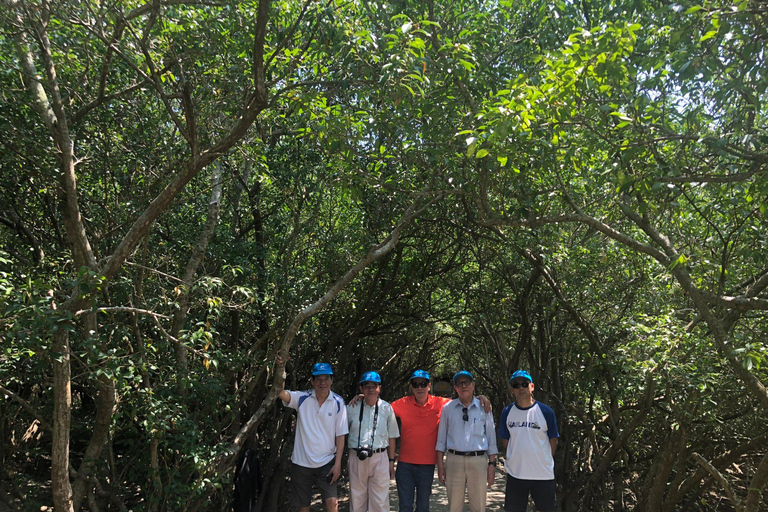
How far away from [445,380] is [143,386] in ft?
12.0

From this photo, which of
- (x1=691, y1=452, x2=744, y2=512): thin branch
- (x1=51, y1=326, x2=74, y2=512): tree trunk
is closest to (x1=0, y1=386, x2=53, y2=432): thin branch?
(x1=51, y1=326, x2=74, y2=512): tree trunk

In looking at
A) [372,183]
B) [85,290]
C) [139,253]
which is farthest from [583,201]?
[85,290]

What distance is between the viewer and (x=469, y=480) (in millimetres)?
5344

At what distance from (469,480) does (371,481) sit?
993 millimetres

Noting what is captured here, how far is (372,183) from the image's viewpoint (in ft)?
19.1

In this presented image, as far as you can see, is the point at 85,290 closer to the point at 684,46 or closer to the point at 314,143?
the point at 314,143

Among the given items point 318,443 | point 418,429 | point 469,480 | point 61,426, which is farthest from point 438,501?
point 61,426

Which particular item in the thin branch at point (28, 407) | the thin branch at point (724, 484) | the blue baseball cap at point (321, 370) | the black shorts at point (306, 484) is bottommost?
the black shorts at point (306, 484)

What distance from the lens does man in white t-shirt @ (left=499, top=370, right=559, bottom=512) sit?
5020 millimetres

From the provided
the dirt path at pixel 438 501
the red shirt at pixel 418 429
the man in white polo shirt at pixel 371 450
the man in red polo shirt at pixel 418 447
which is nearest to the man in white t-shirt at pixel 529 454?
the man in red polo shirt at pixel 418 447

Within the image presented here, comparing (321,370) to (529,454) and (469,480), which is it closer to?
(469,480)

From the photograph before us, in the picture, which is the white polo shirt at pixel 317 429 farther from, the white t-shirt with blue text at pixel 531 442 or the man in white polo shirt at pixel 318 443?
the white t-shirt with blue text at pixel 531 442

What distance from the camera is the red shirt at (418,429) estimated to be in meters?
5.45

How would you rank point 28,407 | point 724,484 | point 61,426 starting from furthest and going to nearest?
point 724,484, point 28,407, point 61,426
